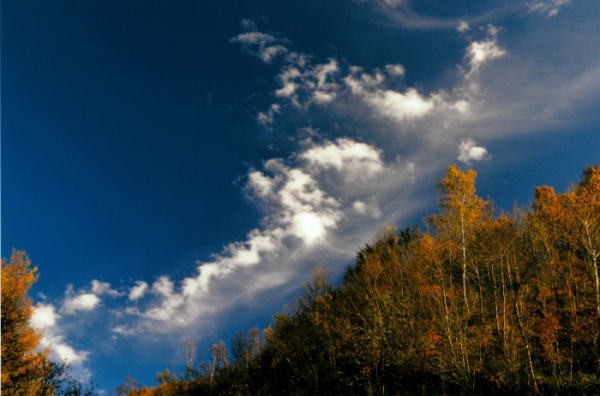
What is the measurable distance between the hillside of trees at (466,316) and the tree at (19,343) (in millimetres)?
25922

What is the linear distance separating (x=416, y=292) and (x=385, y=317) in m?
14.7

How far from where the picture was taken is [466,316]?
30.3 metres

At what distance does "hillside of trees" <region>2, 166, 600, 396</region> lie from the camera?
31.2 metres

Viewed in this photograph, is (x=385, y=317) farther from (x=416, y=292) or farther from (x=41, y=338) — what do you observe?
(x=41, y=338)

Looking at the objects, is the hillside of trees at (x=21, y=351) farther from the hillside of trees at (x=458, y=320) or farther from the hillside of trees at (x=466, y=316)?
the hillside of trees at (x=466, y=316)

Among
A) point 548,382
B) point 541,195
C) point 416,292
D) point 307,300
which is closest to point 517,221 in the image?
point 416,292

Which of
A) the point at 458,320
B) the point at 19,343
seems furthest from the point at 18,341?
the point at 458,320

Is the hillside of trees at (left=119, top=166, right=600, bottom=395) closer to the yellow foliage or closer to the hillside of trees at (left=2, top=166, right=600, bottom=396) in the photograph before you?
the hillside of trees at (left=2, top=166, right=600, bottom=396)

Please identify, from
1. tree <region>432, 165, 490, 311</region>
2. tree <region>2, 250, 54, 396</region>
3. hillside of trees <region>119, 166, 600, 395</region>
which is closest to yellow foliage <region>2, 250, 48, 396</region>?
tree <region>2, 250, 54, 396</region>

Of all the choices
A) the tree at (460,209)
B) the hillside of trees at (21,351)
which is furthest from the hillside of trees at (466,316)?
the hillside of trees at (21,351)

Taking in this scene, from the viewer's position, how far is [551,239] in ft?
144

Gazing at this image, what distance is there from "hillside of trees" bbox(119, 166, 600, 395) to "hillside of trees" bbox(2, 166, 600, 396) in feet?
0.46

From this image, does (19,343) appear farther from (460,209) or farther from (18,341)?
(460,209)

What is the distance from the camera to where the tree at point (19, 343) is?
33719 mm
